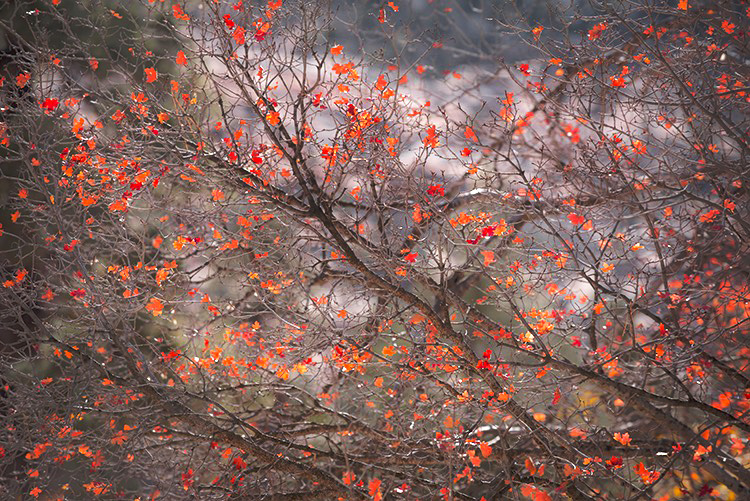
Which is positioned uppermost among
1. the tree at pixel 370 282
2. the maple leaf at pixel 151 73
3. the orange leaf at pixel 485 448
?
the maple leaf at pixel 151 73

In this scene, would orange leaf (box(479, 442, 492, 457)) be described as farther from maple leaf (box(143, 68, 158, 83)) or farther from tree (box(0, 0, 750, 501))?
maple leaf (box(143, 68, 158, 83))

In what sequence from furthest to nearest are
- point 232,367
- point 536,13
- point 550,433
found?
point 536,13, point 232,367, point 550,433

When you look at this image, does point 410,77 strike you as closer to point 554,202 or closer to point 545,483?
point 554,202

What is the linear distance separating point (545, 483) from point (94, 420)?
6443 millimetres

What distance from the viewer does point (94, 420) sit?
9.56m

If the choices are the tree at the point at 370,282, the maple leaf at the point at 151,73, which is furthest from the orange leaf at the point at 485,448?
the maple leaf at the point at 151,73

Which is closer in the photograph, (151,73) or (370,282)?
(370,282)

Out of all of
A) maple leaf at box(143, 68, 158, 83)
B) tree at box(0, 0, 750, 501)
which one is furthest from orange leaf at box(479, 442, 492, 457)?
maple leaf at box(143, 68, 158, 83)

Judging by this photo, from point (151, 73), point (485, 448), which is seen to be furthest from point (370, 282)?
point (151, 73)

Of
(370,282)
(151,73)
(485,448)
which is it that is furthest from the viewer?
(151,73)

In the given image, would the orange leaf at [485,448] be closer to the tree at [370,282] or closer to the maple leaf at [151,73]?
the tree at [370,282]

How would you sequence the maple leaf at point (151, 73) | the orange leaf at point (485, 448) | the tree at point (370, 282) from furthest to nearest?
1. the maple leaf at point (151, 73)
2. the orange leaf at point (485, 448)
3. the tree at point (370, 282)

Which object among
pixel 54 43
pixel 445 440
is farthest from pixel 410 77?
pixel 445 440

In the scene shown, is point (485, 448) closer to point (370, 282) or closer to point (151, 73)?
point (370, 282)
